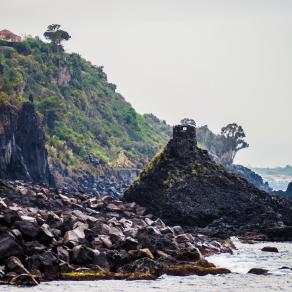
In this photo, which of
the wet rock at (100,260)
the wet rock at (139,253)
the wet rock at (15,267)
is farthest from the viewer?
the wet rock at (139,253)

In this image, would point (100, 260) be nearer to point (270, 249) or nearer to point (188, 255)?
point (188, 255)

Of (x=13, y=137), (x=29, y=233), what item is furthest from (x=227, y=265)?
(x=13, y=137)

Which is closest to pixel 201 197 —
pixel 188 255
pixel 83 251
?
pixel 188 255

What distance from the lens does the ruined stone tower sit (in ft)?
364

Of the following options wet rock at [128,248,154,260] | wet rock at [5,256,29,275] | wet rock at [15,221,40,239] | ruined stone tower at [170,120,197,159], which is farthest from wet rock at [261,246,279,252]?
wet rock at [5,256,29,275]

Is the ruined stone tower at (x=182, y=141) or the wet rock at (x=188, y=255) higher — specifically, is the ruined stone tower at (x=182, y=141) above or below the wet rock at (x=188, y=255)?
above

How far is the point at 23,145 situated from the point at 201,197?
76.1m

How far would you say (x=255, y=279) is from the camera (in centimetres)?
5662

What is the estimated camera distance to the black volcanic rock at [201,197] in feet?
322

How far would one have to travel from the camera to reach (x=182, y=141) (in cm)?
11131

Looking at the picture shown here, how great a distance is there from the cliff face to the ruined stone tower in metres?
46.4

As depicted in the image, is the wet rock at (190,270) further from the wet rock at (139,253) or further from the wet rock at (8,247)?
the wet rock at (8,247)

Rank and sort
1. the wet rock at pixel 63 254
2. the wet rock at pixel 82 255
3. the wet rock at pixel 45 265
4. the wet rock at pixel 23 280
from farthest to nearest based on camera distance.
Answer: the wet rock at pixel 82 255
the wet rock at pixel 63 254
the wet rock at pixel 45 265
the wet rock at pixel 23 280

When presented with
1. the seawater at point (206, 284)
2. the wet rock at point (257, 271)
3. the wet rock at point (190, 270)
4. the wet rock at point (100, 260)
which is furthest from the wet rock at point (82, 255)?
the wet rock at point (257, 271)
